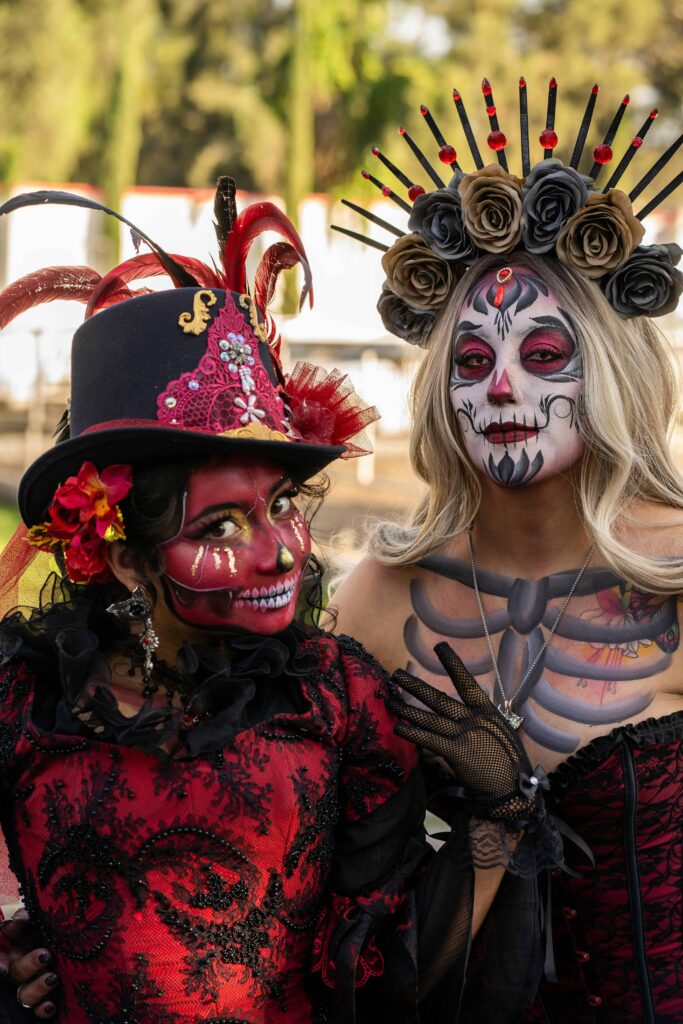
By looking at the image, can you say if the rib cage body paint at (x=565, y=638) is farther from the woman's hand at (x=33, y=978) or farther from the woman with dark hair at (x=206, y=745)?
the woman's hand at (x=33, y=978)

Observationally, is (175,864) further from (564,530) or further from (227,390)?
(564,530)

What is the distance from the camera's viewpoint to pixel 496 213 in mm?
3031

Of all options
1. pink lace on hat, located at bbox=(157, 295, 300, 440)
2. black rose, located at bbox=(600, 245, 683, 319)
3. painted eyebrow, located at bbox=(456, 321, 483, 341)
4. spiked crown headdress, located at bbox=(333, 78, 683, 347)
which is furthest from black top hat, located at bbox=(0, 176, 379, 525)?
black rose, located at bbox=(600, 245, 683, 319)

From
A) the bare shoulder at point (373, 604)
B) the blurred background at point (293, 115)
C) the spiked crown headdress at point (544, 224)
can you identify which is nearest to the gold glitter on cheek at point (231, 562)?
the bare shoulder at point (373, 604)

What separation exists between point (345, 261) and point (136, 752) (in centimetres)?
2557

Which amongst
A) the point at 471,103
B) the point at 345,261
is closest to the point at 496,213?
the point at 345,261

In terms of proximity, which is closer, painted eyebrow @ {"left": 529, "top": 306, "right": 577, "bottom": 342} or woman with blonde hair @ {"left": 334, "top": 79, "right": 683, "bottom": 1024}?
woman with blonde hair @ {"left": 334, "top": 79, "right": 683, "bottom": 1024}

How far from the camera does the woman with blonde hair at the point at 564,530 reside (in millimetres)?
2801

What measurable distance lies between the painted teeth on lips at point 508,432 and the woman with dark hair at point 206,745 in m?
0.52

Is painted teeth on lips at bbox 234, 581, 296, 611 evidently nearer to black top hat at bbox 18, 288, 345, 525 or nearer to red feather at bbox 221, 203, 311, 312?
black top hat at bbox 18, 288, 345, 525

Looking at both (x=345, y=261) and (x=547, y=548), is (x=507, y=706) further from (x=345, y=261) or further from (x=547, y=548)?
(x=345, y=261)

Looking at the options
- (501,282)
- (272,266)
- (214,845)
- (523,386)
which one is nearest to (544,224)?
(501,282)

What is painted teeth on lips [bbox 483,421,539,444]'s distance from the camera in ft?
9.65

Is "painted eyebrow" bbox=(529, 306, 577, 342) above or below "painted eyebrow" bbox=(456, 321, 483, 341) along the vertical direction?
below
